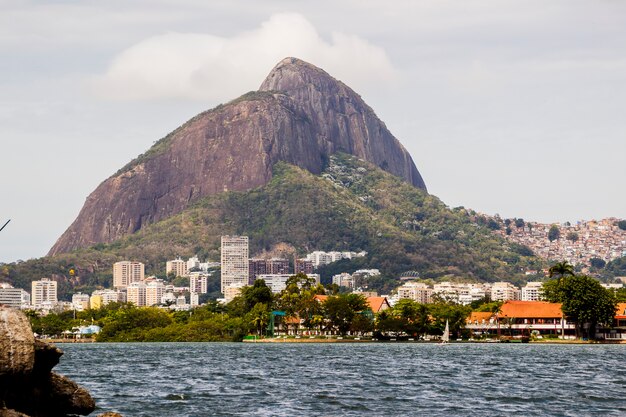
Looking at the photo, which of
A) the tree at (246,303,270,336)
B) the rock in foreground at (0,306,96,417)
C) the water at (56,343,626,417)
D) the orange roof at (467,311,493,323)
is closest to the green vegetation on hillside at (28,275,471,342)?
the tree at (246,303,270,336)

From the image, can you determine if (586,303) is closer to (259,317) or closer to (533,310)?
(533,310)

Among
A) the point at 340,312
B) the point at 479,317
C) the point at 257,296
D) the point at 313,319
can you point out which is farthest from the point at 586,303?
the point at 257,296

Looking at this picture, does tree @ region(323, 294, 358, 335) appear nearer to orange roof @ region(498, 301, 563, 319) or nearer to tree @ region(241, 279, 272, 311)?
tree @ region(241, 279, 272, 311)

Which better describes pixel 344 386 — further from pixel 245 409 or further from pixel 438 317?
pixel 438 317

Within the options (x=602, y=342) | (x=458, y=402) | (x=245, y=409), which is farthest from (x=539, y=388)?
(x=602, y=342)

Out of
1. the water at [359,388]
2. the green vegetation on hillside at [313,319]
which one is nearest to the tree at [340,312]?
the green vegetation on hillside at [313,319]
